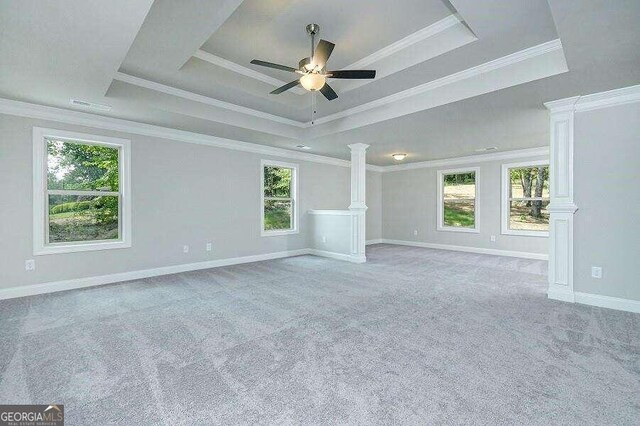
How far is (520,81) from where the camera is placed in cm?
303

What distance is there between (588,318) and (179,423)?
3742 mm

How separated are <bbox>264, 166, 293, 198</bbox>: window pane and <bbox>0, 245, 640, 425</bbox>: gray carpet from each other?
2.91 m

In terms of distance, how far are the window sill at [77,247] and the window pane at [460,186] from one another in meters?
7.24

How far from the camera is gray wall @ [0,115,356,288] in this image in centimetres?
371

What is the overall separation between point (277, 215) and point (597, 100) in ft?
17.6

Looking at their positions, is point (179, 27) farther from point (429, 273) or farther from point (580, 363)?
point (429, 273)

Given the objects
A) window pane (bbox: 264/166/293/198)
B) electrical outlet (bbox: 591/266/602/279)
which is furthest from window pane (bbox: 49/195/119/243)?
electrical outlet (bbox: 591/266/602/279)

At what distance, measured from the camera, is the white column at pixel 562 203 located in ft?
11.7

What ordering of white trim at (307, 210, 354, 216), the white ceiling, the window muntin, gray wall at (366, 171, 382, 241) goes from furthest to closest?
gray wall at (366, 171, 382, 241) < the window muntin < white trim at (307, 210, 354, 216) < the white ceiling

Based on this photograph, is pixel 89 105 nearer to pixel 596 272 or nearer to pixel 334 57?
pixel 334 57

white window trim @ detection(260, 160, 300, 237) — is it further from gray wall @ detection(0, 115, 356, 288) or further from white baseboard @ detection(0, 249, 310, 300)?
white baseboard @ detection(0, 249, 310, 300)

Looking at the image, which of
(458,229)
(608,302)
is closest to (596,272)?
(608,302)

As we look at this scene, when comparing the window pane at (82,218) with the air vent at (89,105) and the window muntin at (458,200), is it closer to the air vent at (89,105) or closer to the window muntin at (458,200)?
the air vent at (89,105)

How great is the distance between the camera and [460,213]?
770 centimetres
